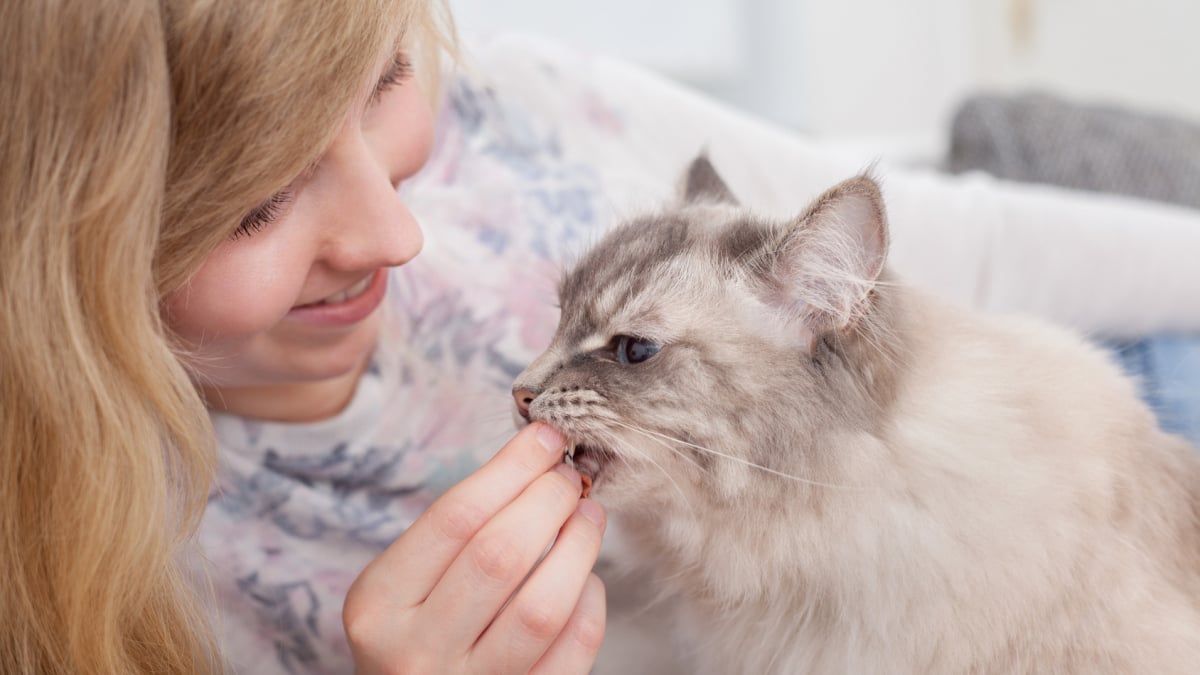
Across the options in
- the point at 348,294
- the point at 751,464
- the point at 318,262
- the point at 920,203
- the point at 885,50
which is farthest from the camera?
the point at 885,50

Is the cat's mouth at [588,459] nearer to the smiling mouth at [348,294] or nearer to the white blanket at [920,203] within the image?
the smiling mouth at [348,294]

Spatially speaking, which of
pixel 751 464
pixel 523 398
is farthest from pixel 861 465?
pixel 523 398

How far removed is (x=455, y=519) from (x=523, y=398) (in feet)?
0.49

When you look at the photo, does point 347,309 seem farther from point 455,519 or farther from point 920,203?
point 920,203

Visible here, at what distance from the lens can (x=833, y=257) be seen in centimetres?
88

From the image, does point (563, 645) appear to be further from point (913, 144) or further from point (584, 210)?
point (913, 144)

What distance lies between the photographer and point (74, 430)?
0.87 meters

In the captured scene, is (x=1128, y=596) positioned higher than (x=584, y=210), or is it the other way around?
(x=584, y=210)

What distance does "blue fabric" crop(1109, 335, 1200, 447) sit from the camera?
1.51 metres

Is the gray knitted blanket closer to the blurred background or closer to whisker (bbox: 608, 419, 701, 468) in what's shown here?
the blurred background

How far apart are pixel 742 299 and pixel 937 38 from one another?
266cm

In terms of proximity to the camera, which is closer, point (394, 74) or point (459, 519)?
point (459, 519)

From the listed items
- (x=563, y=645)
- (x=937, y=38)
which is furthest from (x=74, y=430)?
(x=937, y=38)

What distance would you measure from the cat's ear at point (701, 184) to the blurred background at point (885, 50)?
1424mm
